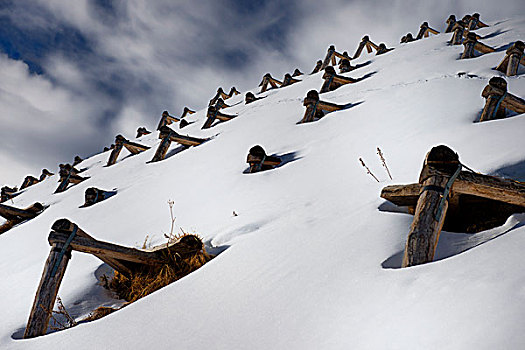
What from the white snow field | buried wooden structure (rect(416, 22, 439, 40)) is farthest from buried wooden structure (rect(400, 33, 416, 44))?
the white snow field

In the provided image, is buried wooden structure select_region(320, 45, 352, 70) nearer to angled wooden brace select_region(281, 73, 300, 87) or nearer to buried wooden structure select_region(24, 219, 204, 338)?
angled wooden brace select_region(281, 73, 300, 87)

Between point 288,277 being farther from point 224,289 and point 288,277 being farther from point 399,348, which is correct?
point 399,348

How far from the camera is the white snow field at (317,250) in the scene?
164 cm

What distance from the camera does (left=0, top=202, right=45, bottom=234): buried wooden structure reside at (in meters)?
8.17

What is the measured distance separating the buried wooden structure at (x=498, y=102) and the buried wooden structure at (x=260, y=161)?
3.12 m

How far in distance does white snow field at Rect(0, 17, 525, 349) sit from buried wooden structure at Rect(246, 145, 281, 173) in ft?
0.93

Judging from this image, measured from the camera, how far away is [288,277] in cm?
243

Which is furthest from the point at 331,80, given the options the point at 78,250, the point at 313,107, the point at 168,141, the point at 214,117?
the point at 78,250

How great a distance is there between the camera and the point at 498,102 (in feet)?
14.4

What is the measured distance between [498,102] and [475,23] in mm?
15188

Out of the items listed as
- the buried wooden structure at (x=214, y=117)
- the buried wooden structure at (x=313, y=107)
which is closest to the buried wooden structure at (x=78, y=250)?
the buried wooden structure at (x=313, y=107)

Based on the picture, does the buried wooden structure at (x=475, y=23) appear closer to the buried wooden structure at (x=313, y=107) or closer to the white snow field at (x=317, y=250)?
the white snow field at (x=317, y=250)

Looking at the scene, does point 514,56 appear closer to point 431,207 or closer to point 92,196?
point 431,207

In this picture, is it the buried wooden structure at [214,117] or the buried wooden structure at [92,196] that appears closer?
the buried wooden structure at [92,196]
